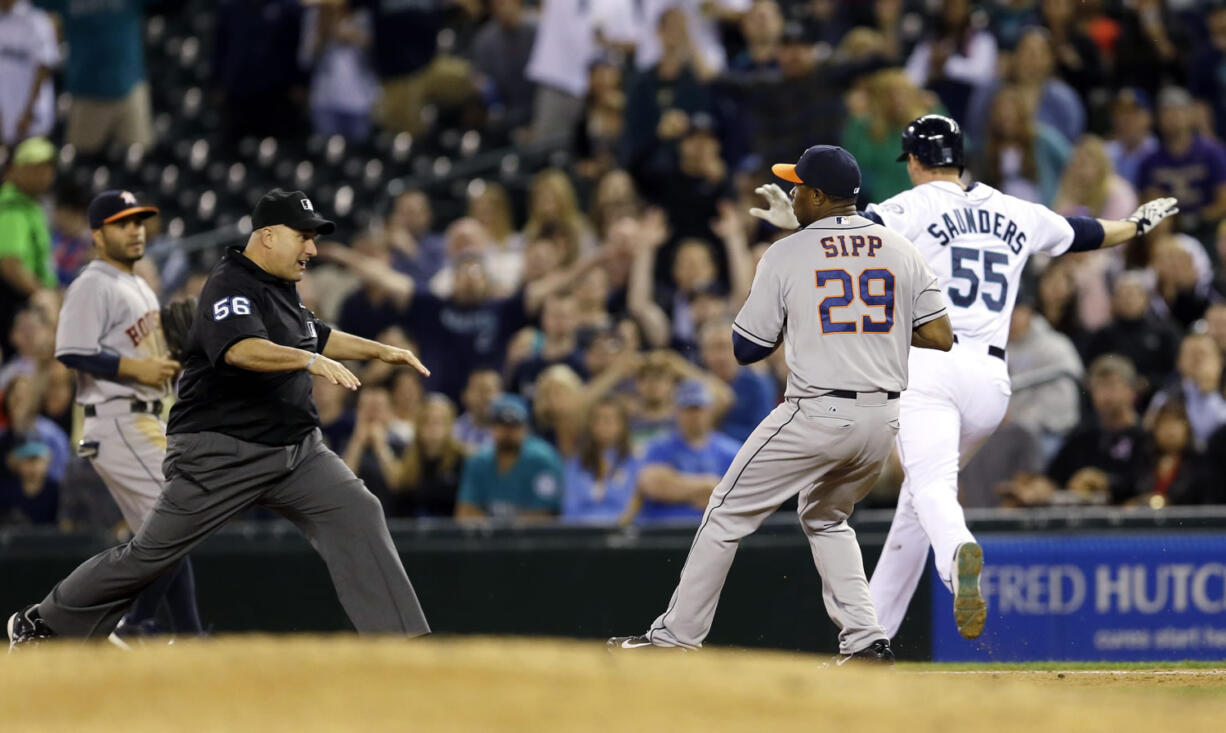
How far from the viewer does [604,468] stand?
1134 cm

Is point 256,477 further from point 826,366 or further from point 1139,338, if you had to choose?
point 1139,338

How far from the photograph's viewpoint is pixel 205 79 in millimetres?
18359

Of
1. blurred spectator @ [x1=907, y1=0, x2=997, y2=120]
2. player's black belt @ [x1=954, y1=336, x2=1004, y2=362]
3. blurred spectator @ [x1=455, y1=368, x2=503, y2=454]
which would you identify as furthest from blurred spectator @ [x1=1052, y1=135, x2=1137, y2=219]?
player's black belt @ [x1=954, y1=336, x2=1004, y2=362]

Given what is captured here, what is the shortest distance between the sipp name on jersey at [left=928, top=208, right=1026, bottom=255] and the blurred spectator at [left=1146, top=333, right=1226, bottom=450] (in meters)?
2.97

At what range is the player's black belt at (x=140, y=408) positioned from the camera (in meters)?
8.77

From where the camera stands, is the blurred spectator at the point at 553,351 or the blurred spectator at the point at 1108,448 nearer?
the blurred spectator at the point at 1108,448

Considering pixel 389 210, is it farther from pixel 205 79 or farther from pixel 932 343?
pixel 932 343

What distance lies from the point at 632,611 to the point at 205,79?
391 inches

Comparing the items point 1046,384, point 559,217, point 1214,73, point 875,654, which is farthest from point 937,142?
point 1214,73

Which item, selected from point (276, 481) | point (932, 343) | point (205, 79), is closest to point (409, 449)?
point (276, 481)

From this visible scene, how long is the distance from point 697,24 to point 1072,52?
3.08 meters

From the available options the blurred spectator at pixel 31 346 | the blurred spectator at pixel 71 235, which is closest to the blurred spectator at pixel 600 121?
the blurred spectator at pixel 71 235

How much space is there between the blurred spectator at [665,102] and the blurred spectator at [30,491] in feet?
15.6

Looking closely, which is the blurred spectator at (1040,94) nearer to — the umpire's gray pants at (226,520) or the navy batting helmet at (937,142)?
the navy batting helmet at (937,142)
